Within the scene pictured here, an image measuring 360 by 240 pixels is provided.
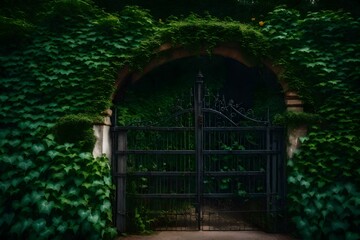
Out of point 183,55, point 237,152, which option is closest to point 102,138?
point 183,55

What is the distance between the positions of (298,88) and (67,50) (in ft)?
12.8

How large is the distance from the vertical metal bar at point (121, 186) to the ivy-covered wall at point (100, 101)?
19 centimetres

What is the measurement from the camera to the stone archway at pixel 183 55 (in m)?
5.16

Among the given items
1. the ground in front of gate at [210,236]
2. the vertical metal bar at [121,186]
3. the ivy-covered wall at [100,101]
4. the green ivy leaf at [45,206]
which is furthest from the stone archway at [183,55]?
the ground in front of gate at [210,236]

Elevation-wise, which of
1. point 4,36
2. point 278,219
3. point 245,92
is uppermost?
point 4,36

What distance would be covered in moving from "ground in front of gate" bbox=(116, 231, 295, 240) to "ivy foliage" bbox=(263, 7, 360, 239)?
0.57m

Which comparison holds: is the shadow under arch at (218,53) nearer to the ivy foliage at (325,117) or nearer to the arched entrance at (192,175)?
the arched entrance at (192,175)

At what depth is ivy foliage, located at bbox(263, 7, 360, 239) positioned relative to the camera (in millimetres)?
4496

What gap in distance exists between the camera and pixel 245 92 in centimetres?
838

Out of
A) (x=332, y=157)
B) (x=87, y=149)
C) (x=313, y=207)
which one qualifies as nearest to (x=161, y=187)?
(x=87, y=149)

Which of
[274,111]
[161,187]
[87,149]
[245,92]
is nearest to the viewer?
[87,149]

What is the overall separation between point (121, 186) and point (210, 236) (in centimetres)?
Result: 160

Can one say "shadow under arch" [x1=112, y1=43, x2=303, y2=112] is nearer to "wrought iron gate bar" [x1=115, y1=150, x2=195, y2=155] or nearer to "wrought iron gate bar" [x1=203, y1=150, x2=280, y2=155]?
"wrought iron gate bar" [x1=203, y1=150, x2=280, y2=155]

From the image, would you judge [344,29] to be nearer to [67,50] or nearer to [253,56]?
[253,56]
